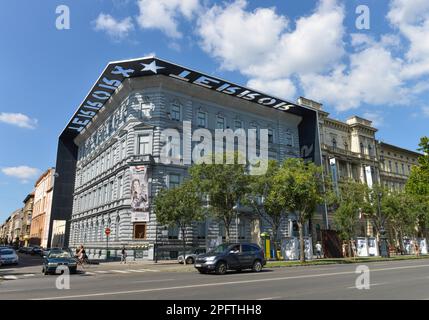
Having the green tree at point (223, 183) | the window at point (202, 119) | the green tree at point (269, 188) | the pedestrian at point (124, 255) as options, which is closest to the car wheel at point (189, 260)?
the green tree at point (223, 183)

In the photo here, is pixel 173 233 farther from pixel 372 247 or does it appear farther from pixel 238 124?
pixel 372 247

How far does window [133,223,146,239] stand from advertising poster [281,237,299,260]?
13.4m

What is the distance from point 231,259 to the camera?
18828 millimetres

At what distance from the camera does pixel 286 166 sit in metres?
29.4

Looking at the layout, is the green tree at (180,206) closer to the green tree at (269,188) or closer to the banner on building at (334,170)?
the green tree at (269,188)

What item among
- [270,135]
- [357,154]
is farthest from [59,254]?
[357,154]

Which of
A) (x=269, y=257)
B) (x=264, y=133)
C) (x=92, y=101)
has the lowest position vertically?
(x=269, y=257)

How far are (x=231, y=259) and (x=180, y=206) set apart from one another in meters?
11.0

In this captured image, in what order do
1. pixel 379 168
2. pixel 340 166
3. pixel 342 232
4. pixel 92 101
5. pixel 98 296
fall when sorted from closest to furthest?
pixel 98 296
pixel 342 232
pixel 92 101
pixel 340 166
pixel 379 168
